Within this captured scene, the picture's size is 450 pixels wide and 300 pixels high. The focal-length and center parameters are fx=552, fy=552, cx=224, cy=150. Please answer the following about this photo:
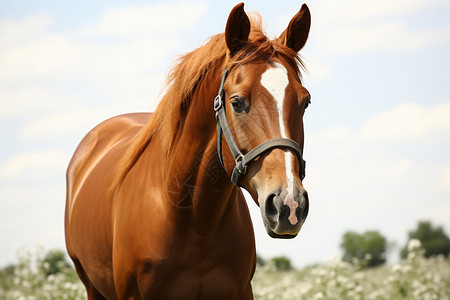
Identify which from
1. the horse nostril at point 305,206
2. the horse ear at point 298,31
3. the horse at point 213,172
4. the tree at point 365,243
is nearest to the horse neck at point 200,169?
the horse at point 213,172

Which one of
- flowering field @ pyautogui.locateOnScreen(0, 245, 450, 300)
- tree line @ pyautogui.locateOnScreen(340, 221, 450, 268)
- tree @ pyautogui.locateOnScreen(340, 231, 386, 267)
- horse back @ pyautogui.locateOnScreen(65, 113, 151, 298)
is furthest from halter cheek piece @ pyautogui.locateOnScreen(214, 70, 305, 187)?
tree line @ pyautogui.locateOnScreen(340, 221, 450, 268)

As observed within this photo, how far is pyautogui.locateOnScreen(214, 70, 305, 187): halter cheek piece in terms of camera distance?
8.87ft

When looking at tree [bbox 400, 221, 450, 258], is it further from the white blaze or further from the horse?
the white blaze

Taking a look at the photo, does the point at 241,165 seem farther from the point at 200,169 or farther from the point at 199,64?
the point at 199,64

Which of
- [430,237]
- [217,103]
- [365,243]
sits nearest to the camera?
[217,103]

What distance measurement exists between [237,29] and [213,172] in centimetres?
82

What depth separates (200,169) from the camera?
3207 millimetres

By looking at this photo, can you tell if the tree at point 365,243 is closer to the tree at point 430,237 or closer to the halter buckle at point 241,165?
the tree at point 430,237

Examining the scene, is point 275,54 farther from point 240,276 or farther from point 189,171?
point 240,276

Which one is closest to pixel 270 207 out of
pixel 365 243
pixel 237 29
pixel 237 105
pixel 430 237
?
pixel 237 105

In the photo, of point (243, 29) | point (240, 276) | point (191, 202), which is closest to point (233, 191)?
point (191, 202)

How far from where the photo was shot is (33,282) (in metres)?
7.38

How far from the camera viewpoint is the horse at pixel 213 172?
275 centimetres

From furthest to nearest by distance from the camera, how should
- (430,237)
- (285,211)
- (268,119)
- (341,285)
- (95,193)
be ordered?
(430,237) → (341,285) → (95,193) → (268,119) → (285,211)
